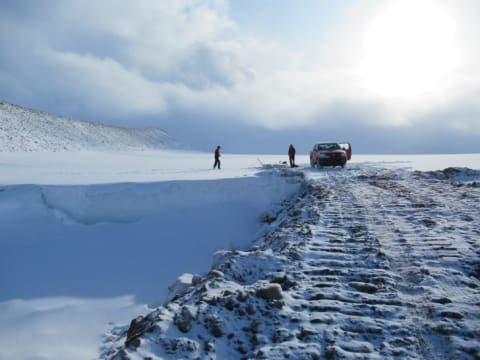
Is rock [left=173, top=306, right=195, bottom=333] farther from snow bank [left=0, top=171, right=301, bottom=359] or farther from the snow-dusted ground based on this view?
snow bank [left=0, top=171, right=301, bottom=359]

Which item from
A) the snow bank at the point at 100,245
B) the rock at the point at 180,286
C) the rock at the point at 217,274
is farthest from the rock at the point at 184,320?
the snow bank at the point at 100,245

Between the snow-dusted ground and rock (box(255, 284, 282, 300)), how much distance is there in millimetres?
11

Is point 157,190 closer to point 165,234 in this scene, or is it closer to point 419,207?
point 165,234

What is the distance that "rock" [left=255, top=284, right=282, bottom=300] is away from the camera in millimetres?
3428

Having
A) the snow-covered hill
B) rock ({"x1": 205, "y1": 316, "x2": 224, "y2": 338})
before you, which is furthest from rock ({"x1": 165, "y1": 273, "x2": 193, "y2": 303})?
the snow-covered hill

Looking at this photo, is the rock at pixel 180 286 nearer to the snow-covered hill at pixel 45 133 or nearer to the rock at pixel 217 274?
the rock at pixel 217 274

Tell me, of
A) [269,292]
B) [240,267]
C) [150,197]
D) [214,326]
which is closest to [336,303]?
[269,292]

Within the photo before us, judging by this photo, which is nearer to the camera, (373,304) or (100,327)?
(373,304)

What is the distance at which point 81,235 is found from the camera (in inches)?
407

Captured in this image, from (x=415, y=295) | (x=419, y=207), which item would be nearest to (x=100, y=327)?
(x=415, y=295)

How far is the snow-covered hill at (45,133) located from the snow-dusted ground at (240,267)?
91.5ft

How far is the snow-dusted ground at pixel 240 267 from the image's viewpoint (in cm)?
292

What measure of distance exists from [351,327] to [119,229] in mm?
9458

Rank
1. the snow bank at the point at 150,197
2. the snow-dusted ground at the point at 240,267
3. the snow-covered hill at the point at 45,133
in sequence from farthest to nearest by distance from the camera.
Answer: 1. the snow-covered hill at the point at 45,133
2. the snow bank at the point at 150,197
3. the snow-dusted ground at the point at 240,267
